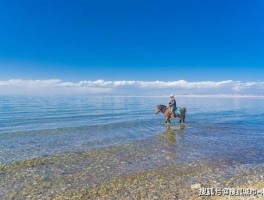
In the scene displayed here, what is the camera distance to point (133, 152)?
18219 mm

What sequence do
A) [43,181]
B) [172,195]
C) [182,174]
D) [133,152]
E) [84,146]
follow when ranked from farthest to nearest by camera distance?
[84,146] → [133,152] → [182,174] → [43,181] → [172,195]

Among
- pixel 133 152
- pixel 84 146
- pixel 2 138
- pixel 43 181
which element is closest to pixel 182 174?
pixel 133 152

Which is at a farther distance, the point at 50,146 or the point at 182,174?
the point at 50,146

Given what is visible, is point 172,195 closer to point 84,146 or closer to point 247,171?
point 247,171

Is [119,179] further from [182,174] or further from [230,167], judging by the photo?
[230,167]

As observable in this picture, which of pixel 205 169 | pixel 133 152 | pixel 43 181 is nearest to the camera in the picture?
pixel 43 181

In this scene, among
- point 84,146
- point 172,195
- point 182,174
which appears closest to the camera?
point 172,195

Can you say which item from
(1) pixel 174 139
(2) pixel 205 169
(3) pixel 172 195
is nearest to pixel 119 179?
(3) pixel 172 195

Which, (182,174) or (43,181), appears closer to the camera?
(43,181)

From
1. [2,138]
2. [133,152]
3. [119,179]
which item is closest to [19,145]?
[2,138]

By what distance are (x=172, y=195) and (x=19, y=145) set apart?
49.6ft

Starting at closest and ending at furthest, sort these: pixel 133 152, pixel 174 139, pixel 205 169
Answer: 1. pixel 205 169
2. pixel 133 152
3. pixel 174 139

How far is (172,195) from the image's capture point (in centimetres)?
1060

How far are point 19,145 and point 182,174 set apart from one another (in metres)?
14.2
